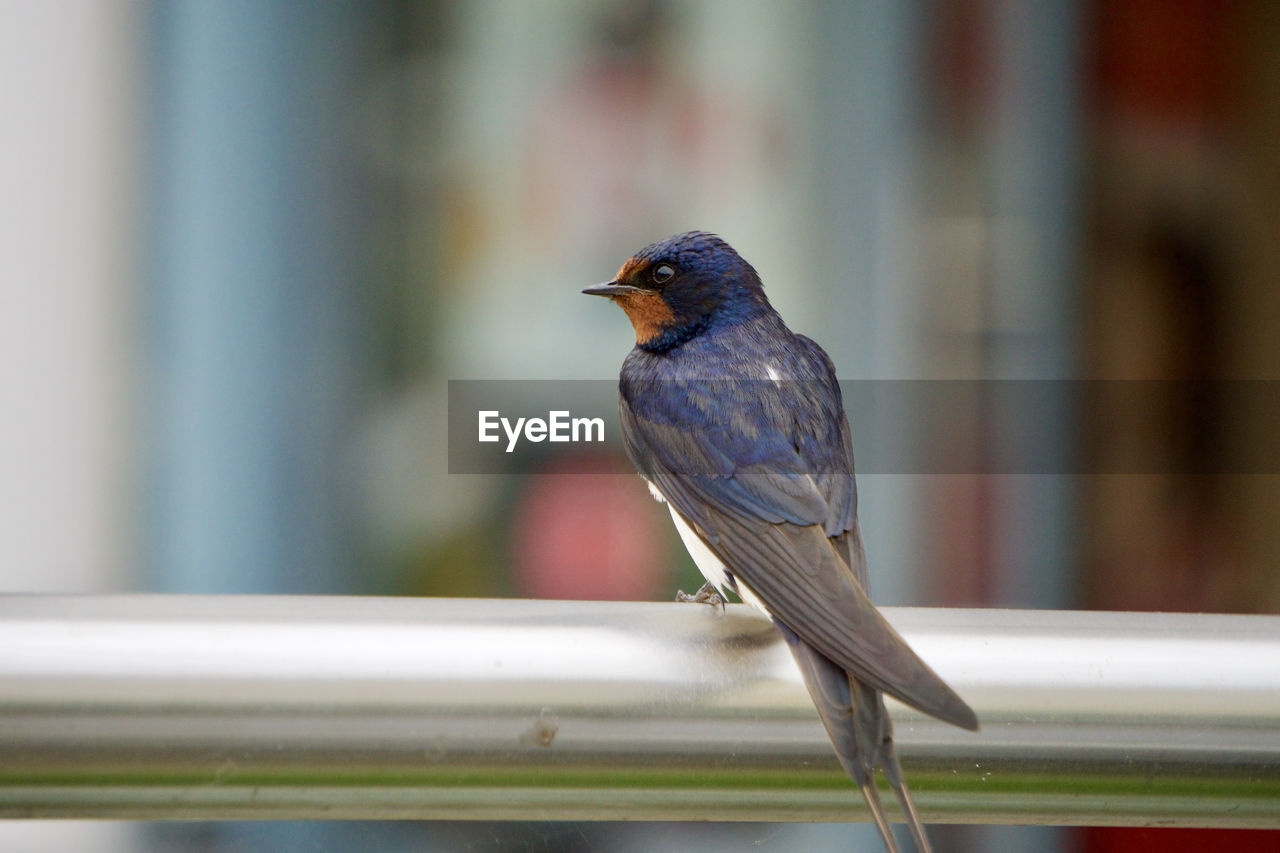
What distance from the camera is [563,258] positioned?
1641 millimetres

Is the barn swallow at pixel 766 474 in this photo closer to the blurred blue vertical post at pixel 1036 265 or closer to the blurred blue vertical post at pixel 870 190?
the blurred blue vertical post at pixel 870 190

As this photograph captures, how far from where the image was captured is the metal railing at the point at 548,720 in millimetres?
352

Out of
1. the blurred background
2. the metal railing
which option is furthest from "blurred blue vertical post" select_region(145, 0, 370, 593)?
the metal railing

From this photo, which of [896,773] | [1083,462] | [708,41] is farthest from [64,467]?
[896,773]

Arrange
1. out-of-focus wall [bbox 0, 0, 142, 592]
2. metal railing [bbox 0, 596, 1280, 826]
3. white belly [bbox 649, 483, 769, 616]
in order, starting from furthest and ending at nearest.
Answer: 1. out-of-focus wall [bbox 0, 0, 142, 592]
2. white belly [bbox 649, 483, 769, 616]
3. metal railing [bbox 0, 596, 1280, 826]

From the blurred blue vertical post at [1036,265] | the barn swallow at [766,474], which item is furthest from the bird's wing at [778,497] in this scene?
the blurred blue vertical post at [1036,265]

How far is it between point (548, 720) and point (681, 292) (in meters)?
0.51

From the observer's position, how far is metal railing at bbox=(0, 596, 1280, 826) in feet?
1.15

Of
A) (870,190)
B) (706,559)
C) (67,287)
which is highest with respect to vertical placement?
(870,190)

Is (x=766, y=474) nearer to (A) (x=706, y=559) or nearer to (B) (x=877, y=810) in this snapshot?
(A) (x=706, y=559)

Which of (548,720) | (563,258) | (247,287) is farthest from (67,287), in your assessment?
(548,720)

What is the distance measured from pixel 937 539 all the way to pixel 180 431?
3.37 feet

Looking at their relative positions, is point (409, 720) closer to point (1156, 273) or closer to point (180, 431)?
point (180, 431)

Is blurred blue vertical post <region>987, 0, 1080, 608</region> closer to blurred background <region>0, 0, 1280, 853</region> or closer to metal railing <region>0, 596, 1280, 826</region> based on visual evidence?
blurred background <region>0, 0, 1280, 853</region>
